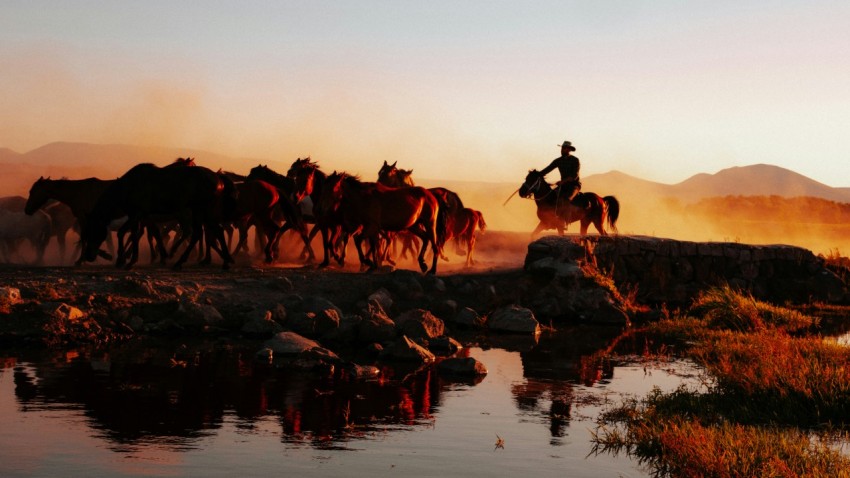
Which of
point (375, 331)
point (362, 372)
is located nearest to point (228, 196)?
point (375, 331)

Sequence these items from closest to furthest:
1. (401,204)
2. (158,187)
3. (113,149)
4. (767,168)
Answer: (158,187), (401,204), (113,149), (767,168)

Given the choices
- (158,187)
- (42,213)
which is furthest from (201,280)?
(42,213)

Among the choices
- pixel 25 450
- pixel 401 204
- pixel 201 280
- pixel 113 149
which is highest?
pixel 113 149

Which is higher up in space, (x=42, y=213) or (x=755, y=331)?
(x=42, y=213)

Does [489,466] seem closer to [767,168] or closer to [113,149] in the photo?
[113,149]

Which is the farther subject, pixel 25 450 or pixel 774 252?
pixel 774 252

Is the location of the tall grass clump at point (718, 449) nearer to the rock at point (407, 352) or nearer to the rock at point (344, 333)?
the rock at point (407, 352)

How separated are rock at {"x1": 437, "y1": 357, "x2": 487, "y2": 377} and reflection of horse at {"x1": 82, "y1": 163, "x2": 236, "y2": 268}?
8.82 m

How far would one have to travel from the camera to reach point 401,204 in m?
24.5

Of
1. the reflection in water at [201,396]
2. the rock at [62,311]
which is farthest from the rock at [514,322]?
the rock at [62,311]

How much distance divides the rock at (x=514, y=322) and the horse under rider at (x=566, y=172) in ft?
27.0

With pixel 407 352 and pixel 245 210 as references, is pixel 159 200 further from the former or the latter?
pixel 407 352

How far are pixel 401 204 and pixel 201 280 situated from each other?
524 cm

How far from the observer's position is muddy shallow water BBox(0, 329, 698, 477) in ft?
32.1
